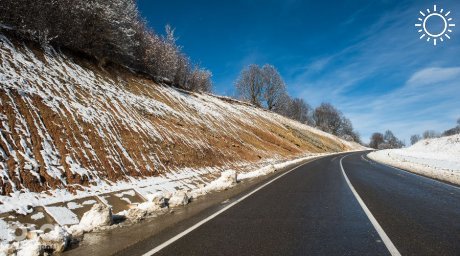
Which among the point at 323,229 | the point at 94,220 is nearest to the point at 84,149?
the point at 94,220

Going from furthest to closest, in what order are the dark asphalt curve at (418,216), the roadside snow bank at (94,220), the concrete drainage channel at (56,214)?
the concrete drainage channel at (56,214), the roadside snow bank at (94,220), the dark asphalt curve at (418,216)

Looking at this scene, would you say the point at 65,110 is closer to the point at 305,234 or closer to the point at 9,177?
the point at 9,177

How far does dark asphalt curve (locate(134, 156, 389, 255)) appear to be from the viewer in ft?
17.5

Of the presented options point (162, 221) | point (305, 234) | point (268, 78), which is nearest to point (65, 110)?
point (162, 221)

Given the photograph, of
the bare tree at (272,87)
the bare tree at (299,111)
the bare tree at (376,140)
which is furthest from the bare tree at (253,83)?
the bare tree at (376,140)

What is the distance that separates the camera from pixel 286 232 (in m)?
6.39

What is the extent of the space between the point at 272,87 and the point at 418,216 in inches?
2783

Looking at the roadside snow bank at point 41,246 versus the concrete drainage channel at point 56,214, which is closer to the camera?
the roadside snow bank at point 41,246

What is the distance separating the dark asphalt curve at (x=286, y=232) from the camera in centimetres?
532

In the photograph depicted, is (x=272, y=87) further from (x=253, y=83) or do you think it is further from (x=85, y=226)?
(x=85, y=226)

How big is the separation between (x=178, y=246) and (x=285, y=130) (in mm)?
56440

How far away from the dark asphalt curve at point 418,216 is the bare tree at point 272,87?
65175 mm

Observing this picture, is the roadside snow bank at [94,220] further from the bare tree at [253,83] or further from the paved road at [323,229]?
the bare tree at [253,83]

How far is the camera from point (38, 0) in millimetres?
19500
